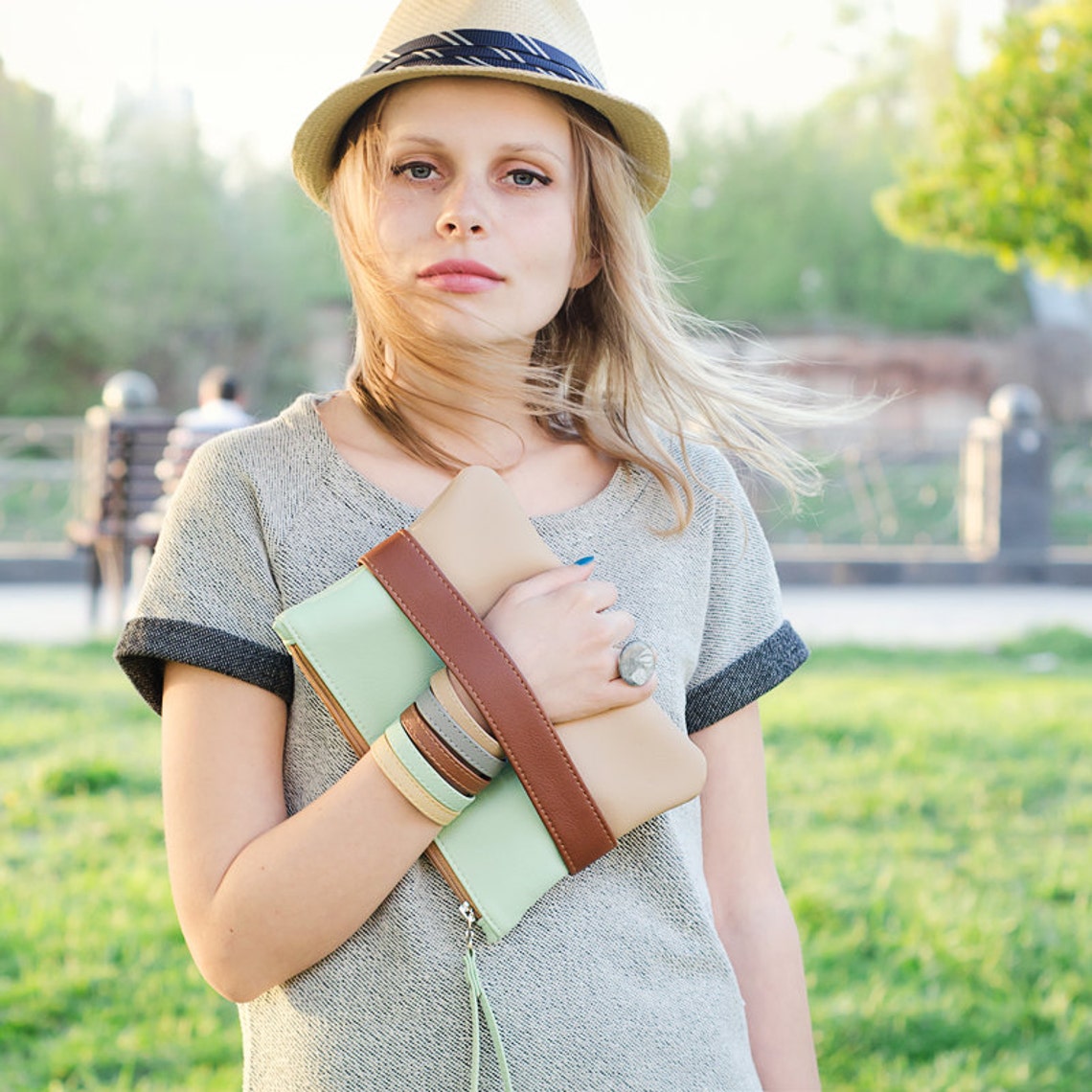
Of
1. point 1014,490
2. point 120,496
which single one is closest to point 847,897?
point 120,496

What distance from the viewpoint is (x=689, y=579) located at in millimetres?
1370

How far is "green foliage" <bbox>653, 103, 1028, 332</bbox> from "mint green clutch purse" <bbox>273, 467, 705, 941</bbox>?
1100 inches

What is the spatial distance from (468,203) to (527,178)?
0.31ft

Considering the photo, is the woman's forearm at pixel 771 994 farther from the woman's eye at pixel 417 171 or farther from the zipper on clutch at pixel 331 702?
the woman's eye at pixel 417 171

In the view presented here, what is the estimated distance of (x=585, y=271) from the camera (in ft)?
4.77

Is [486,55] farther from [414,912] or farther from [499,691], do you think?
[414,912]

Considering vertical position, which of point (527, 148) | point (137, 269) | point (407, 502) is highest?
point (527, 148)

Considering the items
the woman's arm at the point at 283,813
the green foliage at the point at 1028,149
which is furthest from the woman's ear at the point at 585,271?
the green foliage at the point at 1028,149

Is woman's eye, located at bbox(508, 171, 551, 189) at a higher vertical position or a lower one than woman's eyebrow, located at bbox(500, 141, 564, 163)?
lower

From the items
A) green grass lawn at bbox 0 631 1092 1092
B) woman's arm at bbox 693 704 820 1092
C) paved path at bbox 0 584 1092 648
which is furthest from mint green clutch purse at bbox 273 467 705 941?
paved path at bbox 0 584 1092 648

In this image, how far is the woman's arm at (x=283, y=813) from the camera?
1.12 metres

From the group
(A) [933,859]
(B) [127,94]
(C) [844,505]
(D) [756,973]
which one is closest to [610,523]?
(D) [756,973]

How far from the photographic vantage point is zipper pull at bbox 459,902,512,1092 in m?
1.15

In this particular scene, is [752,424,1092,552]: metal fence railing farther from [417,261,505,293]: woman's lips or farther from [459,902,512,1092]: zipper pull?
[459,902,512,1092]: zipper pull
